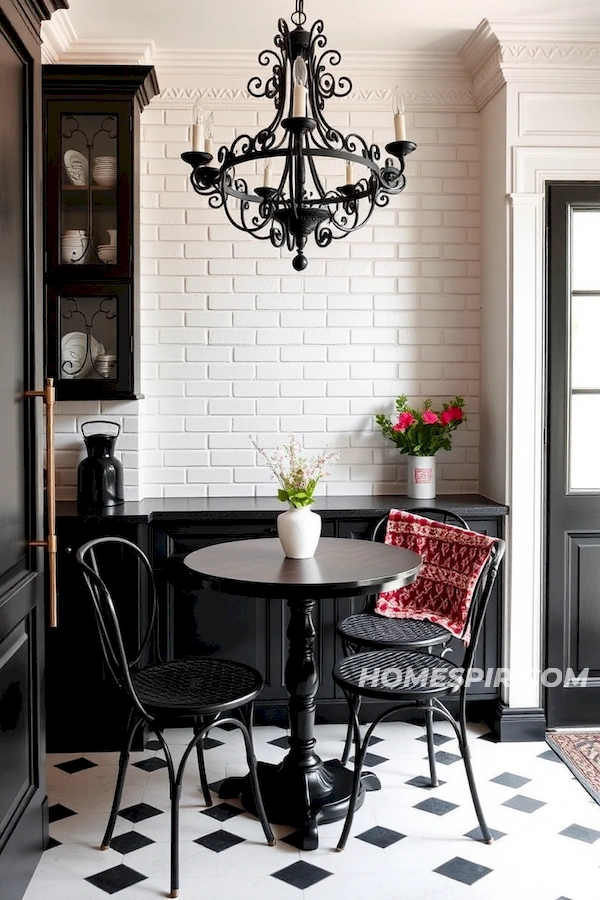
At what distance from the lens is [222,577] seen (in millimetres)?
2678

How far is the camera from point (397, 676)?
287 cm

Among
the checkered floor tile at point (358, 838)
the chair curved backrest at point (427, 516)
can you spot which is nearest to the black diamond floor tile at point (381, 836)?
the checkered floor tile at point (358, 838)

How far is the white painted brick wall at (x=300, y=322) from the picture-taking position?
4.08 meters

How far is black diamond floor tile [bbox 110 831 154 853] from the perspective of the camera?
276cm

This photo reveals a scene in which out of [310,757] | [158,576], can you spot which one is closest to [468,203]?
[158,576]

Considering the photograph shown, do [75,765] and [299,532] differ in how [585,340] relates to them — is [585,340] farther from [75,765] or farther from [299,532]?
[75,765]

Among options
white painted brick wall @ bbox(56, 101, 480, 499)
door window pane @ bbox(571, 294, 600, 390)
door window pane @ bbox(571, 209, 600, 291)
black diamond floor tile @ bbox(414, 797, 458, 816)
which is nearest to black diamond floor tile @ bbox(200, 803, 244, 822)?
black diamond floor tile @ bbox(414, 797, 458, 816)

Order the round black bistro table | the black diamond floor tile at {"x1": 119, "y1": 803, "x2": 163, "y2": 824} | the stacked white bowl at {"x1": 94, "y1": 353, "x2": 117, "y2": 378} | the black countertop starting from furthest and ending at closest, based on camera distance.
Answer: the stacked white bowl at {"x1": 94, "y1": 353, "x2": 117, "y2": 378}
the black countertop
the black diamond floor tile at {"x1": 119, "y1": 803, "x2": 163, "y2": 824}
the round black bistro table

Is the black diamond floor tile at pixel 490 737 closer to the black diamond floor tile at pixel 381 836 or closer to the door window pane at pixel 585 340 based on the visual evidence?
the black diamond floor tile at pixel 381 836

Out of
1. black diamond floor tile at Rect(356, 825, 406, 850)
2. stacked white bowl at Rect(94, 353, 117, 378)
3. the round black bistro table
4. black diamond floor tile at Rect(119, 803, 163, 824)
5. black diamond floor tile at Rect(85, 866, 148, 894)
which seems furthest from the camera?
stacked white bowl at Rect(94, 353, 117, 378)

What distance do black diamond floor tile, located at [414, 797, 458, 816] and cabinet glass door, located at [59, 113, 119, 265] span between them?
247 cm

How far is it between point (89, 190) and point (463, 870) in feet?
9.71

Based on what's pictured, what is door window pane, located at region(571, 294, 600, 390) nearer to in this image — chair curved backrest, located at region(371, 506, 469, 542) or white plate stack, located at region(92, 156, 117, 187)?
chair curved backrest, located at region(371, 506, 469, 542)

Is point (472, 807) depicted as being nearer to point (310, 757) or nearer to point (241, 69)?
point (310, 757)
